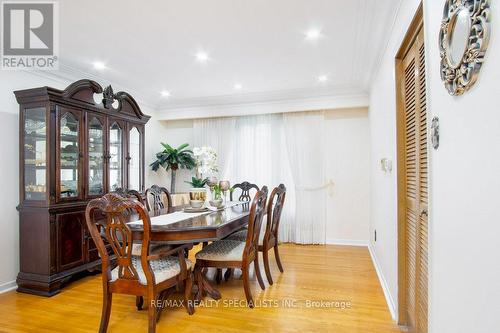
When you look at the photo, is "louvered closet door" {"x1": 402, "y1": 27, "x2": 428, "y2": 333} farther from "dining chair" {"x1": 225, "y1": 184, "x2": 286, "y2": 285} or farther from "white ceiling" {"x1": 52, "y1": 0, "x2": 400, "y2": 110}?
"dining chair" {"x1": 225, "y1": 184, "x2": 286, "y2": 285}

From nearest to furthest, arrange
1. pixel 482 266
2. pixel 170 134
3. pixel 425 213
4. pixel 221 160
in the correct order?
pixel 482 266
pixel 425 213
pixel 221 160
pixel 170 134

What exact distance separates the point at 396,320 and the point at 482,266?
1.71 m

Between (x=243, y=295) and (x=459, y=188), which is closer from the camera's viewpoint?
(x=459, y=188)

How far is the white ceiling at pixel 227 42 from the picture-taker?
90.9 inches

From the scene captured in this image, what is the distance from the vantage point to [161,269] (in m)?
2.22

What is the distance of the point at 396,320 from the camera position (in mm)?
2264

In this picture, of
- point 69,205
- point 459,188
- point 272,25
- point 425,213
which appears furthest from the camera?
point 69,205

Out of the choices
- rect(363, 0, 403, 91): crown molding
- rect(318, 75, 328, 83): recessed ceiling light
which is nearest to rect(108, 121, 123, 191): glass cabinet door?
rect(318, 75, 328, 83): recessed ceiling light

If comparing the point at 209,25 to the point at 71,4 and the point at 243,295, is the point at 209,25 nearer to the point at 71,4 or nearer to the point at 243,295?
the point at 71,4

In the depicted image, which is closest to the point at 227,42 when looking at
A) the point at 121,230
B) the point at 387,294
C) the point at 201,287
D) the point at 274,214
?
the point at 274,214

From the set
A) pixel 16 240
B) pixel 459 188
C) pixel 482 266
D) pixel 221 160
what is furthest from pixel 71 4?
pixel 221 160

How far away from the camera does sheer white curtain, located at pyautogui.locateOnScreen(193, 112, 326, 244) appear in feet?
15.8

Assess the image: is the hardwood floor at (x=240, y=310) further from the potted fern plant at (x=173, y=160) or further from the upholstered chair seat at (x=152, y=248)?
the potted fern plant at (x=173, y=160)

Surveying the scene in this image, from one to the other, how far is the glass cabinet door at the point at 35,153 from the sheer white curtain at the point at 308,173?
133 inches
